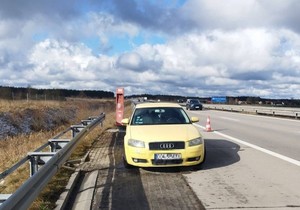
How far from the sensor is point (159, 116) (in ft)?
37.3

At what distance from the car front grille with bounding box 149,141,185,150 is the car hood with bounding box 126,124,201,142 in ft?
0.35

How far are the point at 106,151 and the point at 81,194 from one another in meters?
5.24

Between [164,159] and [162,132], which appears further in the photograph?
[162,132]

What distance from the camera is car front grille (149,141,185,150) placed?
930 cm

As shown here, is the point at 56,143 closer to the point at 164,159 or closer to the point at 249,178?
the point at 164,159

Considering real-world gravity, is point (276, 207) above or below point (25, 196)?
below

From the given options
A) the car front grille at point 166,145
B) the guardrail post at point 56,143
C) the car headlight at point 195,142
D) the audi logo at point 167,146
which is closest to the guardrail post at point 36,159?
the guardrail post at point 56,143

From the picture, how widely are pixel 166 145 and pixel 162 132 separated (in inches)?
23.9

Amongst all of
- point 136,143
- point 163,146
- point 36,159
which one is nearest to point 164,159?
point 163,146

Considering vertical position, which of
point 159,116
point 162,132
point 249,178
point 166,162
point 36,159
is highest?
point 159,116

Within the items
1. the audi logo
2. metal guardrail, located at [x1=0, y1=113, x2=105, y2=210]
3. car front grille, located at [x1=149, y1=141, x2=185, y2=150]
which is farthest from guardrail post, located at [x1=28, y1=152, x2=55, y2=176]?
the audi logo

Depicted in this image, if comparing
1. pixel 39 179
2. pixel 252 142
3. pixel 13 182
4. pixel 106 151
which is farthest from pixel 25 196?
pixel 252 142

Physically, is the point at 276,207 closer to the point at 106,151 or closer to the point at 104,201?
the point at 104,201

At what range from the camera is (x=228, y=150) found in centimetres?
1306
